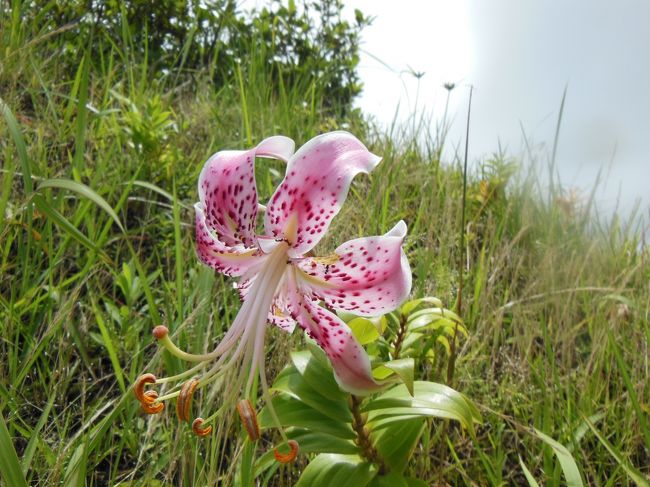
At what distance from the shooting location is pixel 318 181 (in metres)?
0.88

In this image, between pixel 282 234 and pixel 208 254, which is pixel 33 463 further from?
pixel 282 234

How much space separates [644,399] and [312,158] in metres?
1.30

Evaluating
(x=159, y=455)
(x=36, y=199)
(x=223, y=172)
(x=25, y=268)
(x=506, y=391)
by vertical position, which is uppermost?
(x=223, y=172)

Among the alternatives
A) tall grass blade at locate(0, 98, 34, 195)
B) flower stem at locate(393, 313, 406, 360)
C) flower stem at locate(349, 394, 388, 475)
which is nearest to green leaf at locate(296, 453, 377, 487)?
Result: flower stem at locate(349, 394, 388, 475)

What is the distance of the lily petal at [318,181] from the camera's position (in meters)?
0.87

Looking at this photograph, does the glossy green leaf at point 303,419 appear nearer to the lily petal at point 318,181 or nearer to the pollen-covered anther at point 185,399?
the pollen-covered anther at point 185,399

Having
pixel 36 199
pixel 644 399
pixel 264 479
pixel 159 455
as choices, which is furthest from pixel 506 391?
pixel 36 199

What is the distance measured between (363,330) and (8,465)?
1.99 feet

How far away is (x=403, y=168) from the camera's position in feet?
8.71

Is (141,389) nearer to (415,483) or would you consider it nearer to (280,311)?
(280,311)

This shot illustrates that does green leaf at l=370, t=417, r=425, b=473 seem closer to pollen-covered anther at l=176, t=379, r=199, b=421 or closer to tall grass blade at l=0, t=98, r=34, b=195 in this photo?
pollen-covered anther at l=176, t=379, r=199, b=421

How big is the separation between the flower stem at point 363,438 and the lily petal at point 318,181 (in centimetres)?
30

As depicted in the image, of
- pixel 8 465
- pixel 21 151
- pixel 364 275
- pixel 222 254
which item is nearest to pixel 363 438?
pixel 364 275

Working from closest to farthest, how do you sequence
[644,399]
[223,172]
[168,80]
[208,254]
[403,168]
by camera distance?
1. [223,172]
2. [208,254]
3. [644,399]
4. [403,168]
5. [168,80]
